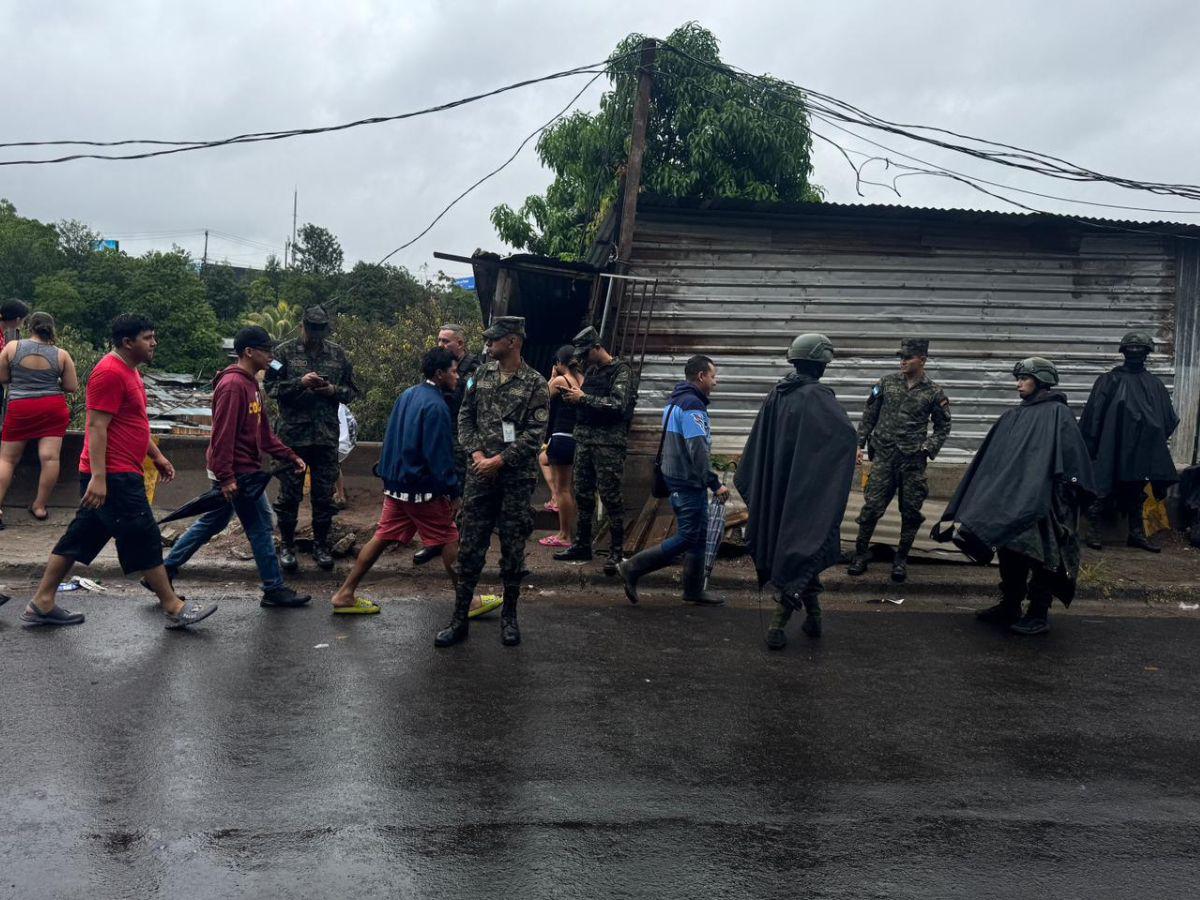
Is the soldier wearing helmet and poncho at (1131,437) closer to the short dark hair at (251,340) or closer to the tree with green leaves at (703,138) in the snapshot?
the short dark hair at (251,340)

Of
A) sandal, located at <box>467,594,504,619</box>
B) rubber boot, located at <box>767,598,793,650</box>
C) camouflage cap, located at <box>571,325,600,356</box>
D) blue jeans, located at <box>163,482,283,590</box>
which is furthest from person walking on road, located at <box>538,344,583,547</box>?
rubber boot, located at <box>767,598,793,650</box>

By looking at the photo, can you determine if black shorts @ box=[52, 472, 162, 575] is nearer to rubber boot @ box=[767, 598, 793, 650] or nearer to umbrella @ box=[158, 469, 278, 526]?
umbrella @ box=[158, 469, 278, 526]

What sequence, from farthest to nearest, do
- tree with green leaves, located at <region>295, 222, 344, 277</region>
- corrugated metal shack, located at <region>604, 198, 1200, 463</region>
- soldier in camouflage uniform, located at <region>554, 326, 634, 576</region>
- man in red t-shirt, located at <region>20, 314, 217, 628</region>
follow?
1. tree with green leaves, located at <region>295, 222, 344, 277</region>
2. corrugated metal shack, located at <region>604, 198, 1200, 463</region>
3. soldier in camouflage uniform, located at <region>554, 326, 634, 576</region>
4. man in red t-shirt, located at <region>20, 314, 217, 628</region>

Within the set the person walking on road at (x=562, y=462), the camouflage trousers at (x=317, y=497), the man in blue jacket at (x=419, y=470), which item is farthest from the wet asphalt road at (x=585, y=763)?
the person walking on road at (x=562, y=462)

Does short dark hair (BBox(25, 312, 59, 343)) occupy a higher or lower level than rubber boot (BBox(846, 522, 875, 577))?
higher

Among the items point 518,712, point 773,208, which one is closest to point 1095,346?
point 773,208

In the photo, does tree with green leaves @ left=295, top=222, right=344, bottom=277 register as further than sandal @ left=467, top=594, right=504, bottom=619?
Yes

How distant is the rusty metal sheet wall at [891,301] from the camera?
10008 mm

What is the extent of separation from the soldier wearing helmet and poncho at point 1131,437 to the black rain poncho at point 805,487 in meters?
4.56

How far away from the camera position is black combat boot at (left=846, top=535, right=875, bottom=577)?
7.84 meters

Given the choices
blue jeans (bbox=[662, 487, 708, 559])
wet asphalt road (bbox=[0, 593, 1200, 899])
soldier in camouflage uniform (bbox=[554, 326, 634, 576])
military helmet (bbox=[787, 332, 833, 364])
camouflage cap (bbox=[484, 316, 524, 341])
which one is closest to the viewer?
wet asphalt road (bbox=[0, 593, 1200, 899])

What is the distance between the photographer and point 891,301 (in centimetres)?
1023

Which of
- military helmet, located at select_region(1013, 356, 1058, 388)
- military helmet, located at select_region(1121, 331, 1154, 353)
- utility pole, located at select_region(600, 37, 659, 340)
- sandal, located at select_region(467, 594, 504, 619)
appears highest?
utility pole, located at select_region(600, 37, 659, 340)

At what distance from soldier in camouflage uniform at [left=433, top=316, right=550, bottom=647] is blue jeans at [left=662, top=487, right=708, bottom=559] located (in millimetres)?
1348
